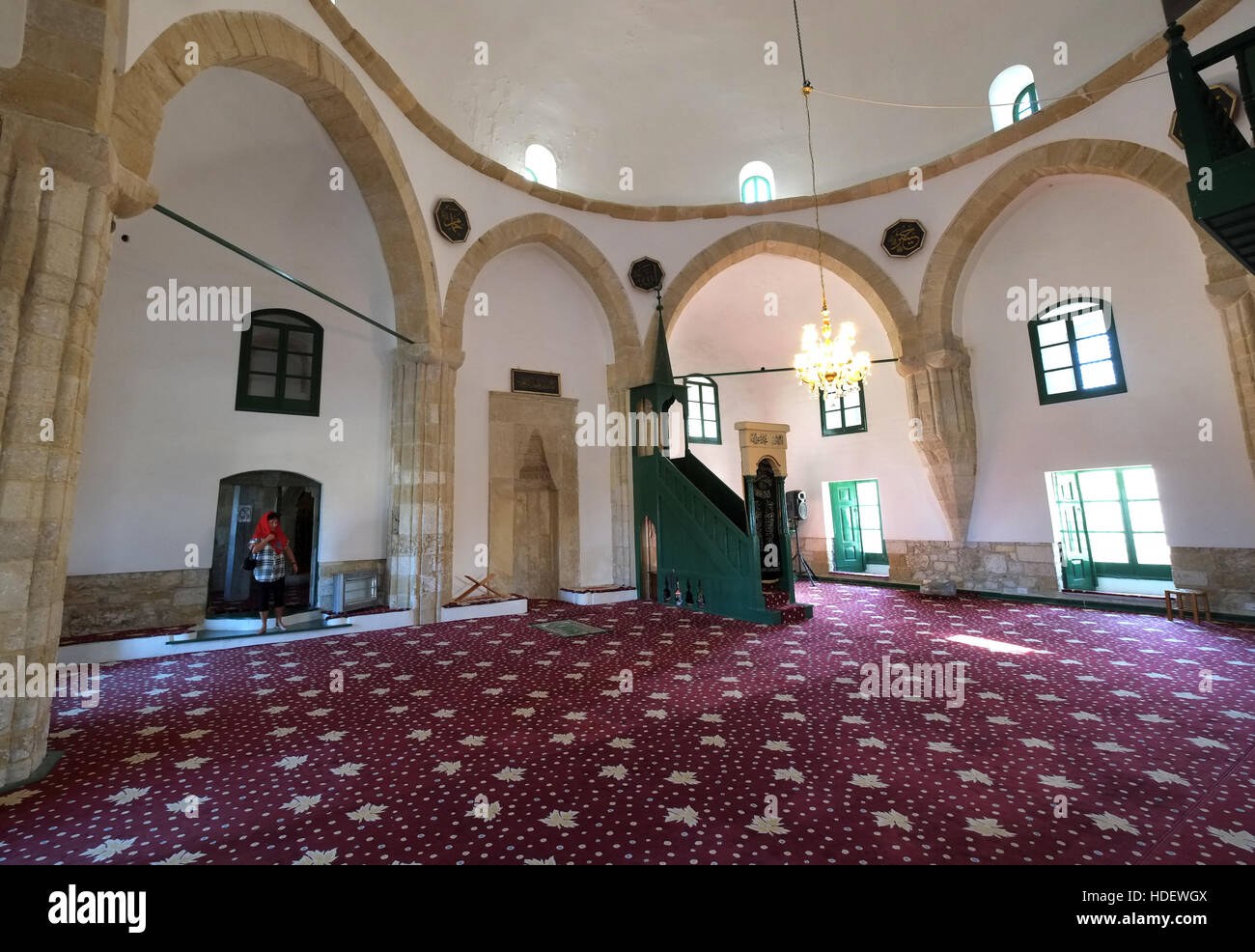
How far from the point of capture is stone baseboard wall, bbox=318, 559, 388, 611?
645cm

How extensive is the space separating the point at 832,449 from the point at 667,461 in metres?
4.83

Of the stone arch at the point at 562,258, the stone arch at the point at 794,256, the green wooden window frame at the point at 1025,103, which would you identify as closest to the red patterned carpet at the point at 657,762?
the stone arch at the point at 562,258

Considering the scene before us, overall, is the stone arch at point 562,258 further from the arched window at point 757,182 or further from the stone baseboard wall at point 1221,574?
the stone baseboard wall at point 1221,574

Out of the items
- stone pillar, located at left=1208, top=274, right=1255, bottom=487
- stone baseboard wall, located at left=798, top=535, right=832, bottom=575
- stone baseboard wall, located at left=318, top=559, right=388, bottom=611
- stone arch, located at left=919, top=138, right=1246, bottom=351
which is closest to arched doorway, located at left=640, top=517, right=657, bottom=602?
stone baseboard wall, located at left=318, top=559, right=388, bottom=611

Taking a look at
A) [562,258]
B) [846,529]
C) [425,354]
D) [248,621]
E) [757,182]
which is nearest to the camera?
[248,621]

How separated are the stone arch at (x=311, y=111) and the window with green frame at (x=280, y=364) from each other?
1.20 metres

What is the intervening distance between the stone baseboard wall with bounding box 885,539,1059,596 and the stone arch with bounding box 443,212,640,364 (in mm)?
5922

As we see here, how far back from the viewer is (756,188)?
9.81 m

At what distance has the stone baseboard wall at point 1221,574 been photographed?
5785 millimetres

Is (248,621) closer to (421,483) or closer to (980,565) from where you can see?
(421,483)

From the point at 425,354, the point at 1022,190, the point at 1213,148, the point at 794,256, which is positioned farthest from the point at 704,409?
the point at 1213,148

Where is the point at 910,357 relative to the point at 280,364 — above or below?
above

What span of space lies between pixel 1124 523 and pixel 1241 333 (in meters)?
3.44
